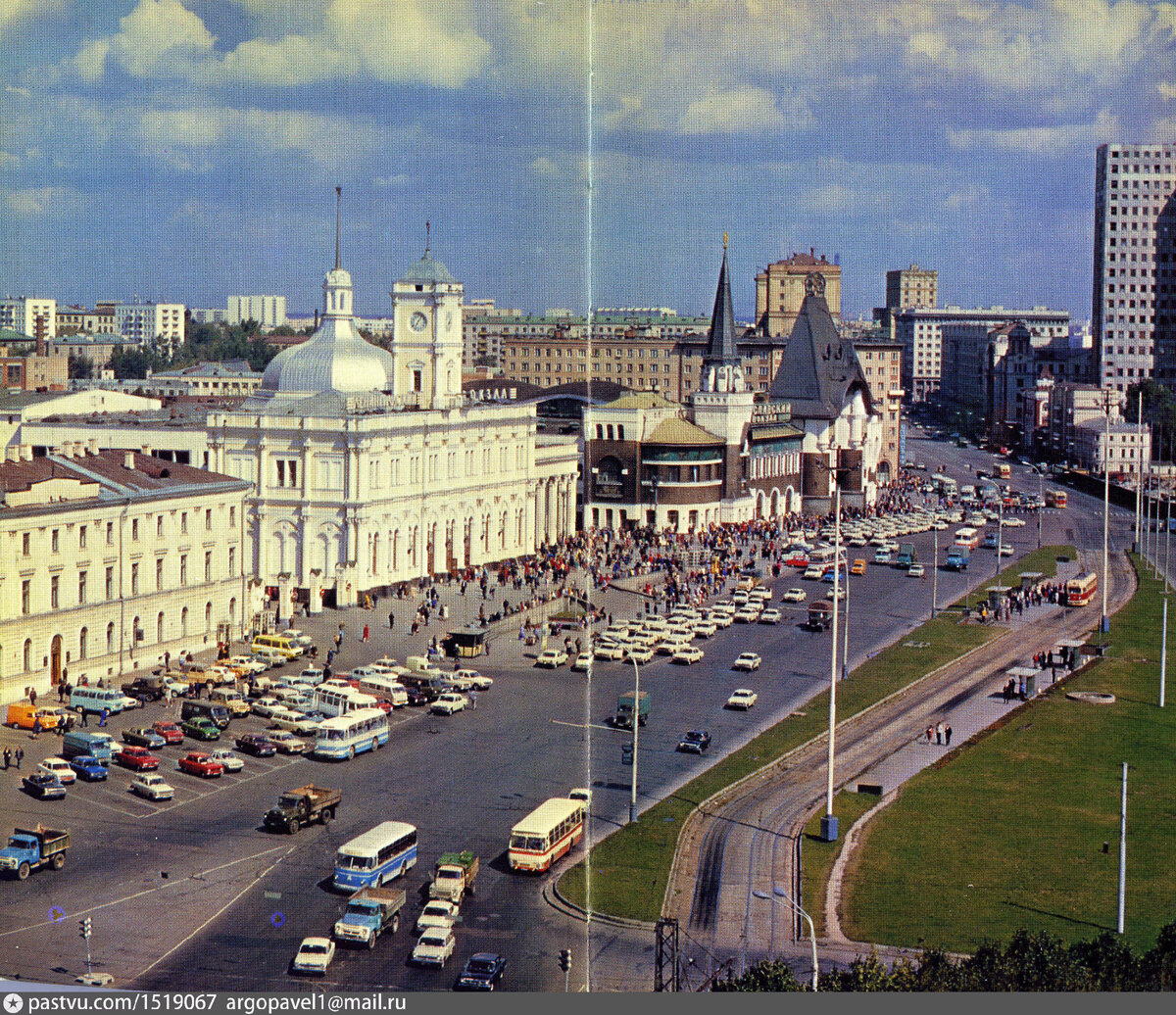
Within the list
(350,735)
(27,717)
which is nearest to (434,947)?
(350,735)

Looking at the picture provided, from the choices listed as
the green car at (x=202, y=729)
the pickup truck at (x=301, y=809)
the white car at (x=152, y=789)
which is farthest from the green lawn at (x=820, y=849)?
the green car at (x=202, y=729)

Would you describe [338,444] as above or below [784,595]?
above

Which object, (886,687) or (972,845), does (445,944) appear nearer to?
(972,845)

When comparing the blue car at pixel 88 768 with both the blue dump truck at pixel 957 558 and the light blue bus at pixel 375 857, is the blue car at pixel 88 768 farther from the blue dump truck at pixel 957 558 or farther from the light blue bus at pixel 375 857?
the blue dump truck at pixel 957 558

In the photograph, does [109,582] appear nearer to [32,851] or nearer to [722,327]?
[32,851]

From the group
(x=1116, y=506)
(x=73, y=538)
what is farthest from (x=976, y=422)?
(x=73, y=538)

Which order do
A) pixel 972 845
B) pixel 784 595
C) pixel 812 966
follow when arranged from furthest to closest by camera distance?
pixel 784 595 < pixel 972 845 < pixel 812 966

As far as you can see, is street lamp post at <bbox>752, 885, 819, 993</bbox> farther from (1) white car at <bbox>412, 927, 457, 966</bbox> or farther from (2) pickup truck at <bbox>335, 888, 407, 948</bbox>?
(2) pickup truck at <bbox>335, 888, 407, 948</bbox>
